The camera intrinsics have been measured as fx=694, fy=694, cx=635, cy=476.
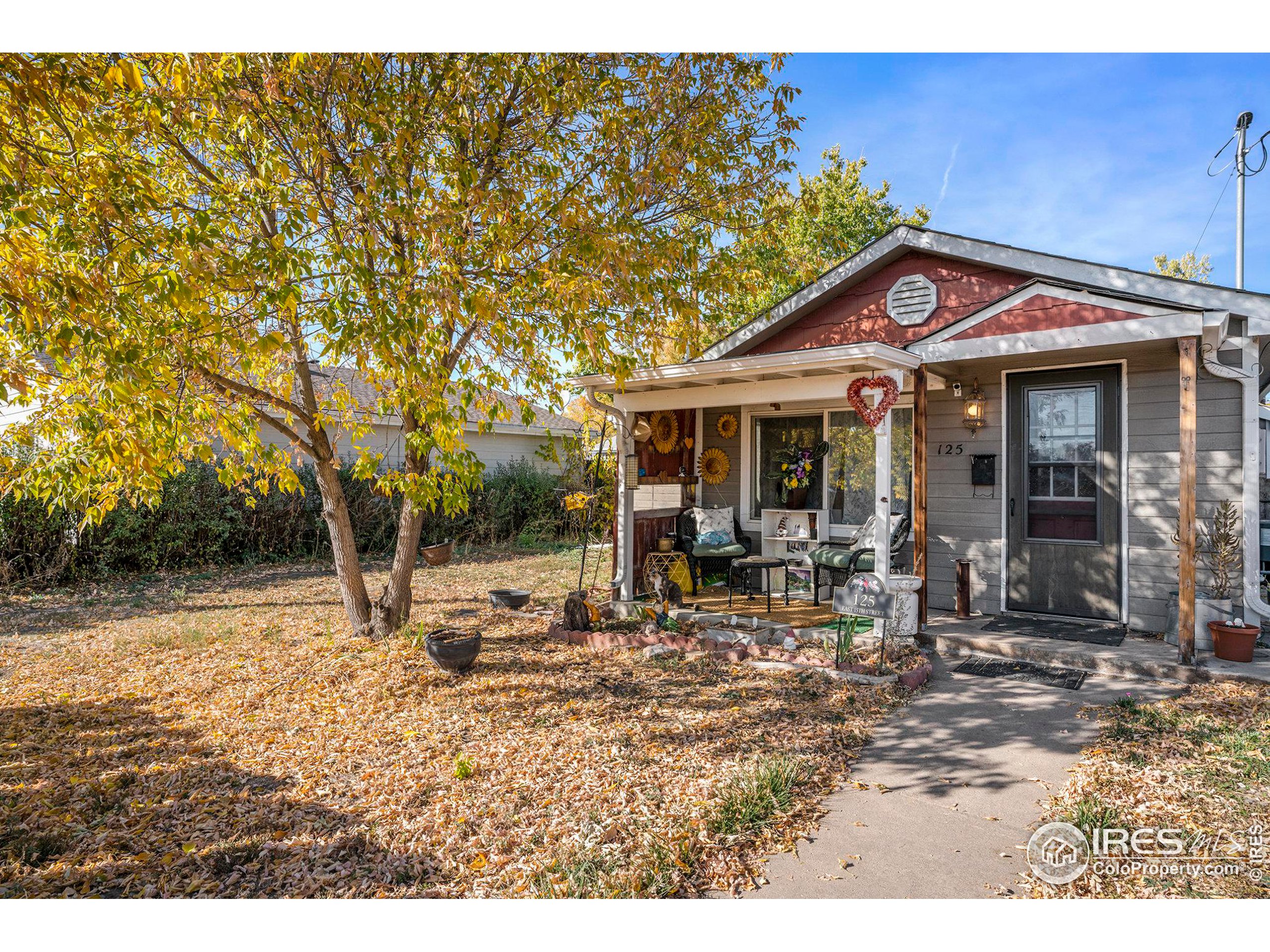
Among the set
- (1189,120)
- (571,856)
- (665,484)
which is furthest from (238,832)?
(1189,120)

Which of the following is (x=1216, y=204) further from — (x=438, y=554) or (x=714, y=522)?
(x=438, y=554)

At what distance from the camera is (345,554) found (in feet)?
19.8

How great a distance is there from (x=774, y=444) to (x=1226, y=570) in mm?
4379

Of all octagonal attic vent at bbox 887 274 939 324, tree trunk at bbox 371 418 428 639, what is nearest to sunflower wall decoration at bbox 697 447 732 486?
octagonal attic vent at bbox 887 274 939 324

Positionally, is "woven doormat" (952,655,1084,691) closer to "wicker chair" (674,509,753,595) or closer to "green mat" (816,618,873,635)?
"green mat" (816,618,873,635)

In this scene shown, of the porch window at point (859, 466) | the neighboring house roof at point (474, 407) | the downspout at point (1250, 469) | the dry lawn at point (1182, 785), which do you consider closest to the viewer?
the dry lawn at point (1182, 785)

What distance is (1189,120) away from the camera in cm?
673

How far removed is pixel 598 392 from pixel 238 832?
17.0 ft

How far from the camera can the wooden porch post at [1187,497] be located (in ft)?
16.0

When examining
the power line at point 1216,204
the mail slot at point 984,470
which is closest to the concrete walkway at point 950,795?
the mail slot at point 984,470

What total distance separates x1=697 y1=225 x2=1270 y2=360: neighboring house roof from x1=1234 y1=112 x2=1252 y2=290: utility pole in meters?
8.35

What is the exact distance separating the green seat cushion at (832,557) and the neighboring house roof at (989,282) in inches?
→ 85.1

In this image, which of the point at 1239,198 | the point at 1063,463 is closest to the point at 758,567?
the point at 1063,463

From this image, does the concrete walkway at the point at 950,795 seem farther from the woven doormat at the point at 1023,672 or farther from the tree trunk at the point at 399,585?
the tree trunk at the point at 399,585
